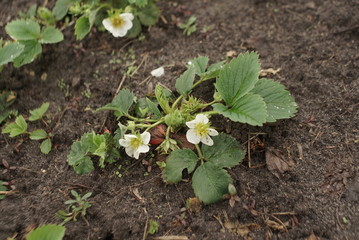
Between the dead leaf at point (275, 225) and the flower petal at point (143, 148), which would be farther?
the flower petal at point (143, 148)

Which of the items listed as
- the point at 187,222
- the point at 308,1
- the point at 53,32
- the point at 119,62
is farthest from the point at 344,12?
the point at 53,32

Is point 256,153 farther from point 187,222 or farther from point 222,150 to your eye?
point 187,222

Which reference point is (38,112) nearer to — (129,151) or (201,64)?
(129,151)

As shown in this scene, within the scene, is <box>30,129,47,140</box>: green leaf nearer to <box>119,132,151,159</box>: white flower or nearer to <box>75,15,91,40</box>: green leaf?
<box>119,132,151,159</box>: white flower

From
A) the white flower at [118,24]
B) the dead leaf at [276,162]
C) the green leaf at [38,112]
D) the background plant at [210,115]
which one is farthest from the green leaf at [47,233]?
the white flower at [118,24]

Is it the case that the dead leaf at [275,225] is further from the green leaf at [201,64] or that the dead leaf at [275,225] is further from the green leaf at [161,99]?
the green leaf at [201,64]

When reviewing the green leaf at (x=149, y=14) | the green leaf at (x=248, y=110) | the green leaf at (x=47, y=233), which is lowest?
the green leaf at (x=47, y=233)
